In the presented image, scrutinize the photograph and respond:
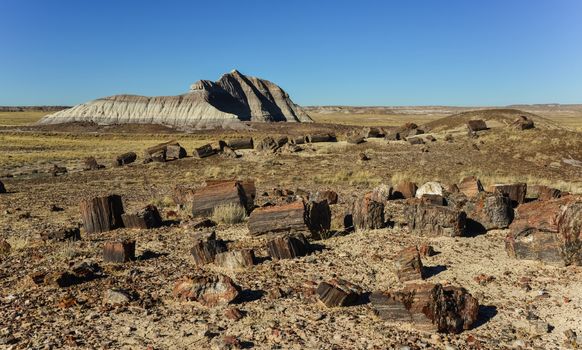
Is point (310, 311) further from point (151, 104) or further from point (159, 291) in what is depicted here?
point (151, 104)

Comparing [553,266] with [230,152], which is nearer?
[553,266]

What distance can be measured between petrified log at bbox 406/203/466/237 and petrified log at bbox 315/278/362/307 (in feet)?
12.8

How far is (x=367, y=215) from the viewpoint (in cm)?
1085

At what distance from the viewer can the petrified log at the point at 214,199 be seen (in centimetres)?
1284

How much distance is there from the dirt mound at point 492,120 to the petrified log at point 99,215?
90.4ft

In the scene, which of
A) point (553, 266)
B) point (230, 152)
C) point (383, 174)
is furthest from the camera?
point (230, 152)

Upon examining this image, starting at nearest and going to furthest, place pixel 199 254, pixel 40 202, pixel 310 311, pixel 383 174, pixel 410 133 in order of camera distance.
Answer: pixel 310 311 < pixel 199 254 < pixel 40 202 < pixel 383 174 < pixel 410 133

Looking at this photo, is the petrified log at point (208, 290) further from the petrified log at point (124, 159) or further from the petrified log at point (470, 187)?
the petrified log at point (124, 159)

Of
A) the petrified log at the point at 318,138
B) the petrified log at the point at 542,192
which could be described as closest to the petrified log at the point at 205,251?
the petrified log at the point at 542,192

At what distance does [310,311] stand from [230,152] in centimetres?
2527

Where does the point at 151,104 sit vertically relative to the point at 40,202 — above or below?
above

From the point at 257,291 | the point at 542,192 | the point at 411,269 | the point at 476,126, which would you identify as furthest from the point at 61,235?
the point at 476,126

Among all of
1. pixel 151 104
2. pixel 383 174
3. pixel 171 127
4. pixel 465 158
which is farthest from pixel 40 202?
pixel 151 104

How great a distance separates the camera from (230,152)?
3141 centimetres
